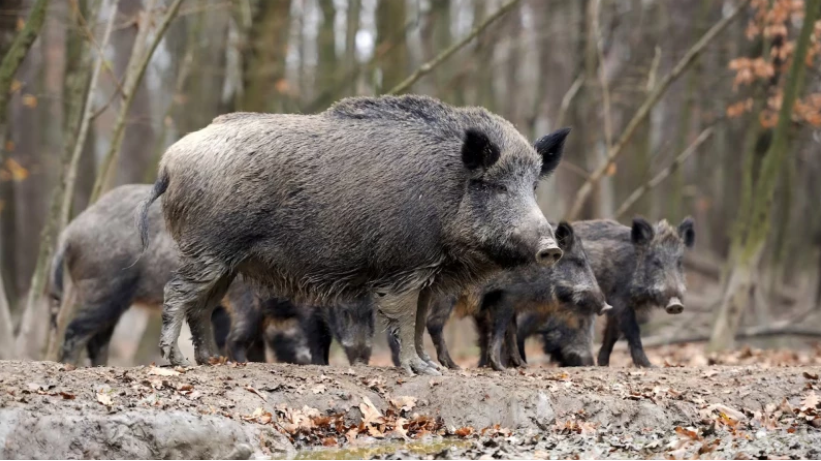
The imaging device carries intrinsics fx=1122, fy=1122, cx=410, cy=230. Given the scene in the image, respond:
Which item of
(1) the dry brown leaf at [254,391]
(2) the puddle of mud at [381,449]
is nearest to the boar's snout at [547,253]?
(2) the puddle of mud at [381,449]

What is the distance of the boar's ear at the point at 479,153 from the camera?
334 inches

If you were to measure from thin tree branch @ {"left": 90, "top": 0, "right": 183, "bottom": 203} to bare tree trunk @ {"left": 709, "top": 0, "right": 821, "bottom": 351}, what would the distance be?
7.25 m

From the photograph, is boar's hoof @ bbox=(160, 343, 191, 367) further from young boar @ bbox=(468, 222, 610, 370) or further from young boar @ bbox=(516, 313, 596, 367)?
young boar @ bbox=(516, 313, 596, 367)

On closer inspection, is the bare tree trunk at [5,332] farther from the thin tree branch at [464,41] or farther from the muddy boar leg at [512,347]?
the muddy boar leg at [512,347]

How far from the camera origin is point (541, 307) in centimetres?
1073

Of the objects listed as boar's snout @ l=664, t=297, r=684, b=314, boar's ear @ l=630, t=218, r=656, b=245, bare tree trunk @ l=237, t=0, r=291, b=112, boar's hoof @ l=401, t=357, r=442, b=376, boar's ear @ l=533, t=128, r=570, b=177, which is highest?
bare tree trunk @ l=237, t=0, r=291, b=112

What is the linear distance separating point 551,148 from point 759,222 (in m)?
5.55

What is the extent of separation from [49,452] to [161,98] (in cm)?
3485

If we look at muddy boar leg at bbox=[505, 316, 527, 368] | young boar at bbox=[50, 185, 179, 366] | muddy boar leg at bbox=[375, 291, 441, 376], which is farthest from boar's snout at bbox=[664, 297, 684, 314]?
young boar at bbox=[50, 185, 179, 366]

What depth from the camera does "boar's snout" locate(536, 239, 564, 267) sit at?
811 cm

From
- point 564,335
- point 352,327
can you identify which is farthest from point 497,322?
point 564,335

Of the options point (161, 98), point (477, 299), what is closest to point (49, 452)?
point (477, 299)

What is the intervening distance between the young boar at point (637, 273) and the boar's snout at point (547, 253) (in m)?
3.10

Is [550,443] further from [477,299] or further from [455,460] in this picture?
[477,299]
